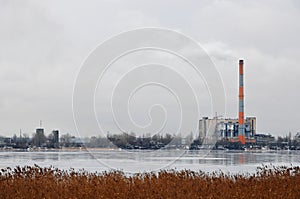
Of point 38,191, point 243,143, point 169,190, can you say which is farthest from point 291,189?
point 243,143

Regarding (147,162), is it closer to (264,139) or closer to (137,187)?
(137,187)

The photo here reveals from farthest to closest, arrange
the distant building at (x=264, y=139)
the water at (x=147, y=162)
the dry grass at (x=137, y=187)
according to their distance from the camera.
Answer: the distant building at (x=264, y=139) < the water at (x=147, y=162) < the dry grass at (x=137, y=187)

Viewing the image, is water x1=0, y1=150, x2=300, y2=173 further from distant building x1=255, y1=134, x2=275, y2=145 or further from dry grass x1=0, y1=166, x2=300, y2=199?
distant building x1=255, y1=134, x2=275, y2=145

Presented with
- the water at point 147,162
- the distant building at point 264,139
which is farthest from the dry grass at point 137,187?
the distant building at point 264,139

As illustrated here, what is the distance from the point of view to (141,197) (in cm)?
1285

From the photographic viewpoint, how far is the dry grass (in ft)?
43.0

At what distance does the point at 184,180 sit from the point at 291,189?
11.1 feet

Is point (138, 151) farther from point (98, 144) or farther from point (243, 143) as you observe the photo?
point (243, 143)

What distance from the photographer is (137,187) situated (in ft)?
46.8

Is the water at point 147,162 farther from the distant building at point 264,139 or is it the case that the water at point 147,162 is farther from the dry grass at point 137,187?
the distant building at point 264,139

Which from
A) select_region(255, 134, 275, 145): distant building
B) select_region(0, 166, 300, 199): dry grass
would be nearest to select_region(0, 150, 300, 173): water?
select_region(0, 166, 300, 199): dry grass

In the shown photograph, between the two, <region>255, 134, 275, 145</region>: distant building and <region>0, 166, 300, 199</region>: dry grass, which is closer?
<region>0, 166, 300, 199</region>: dry grass

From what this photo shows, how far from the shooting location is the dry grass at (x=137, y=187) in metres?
13.1

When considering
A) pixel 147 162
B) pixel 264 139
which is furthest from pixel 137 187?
pixel 264 139
